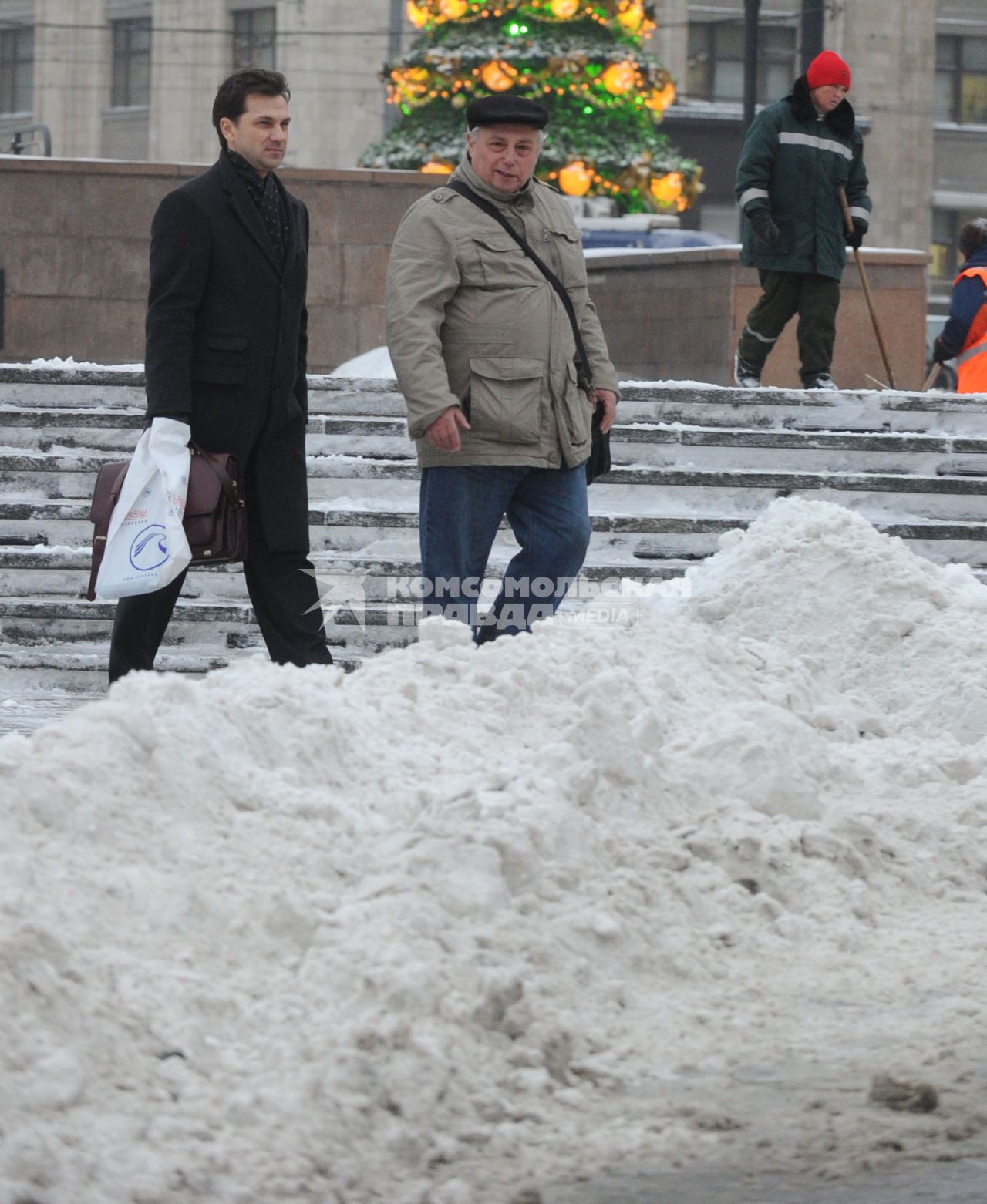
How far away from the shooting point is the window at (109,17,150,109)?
38.4 metres

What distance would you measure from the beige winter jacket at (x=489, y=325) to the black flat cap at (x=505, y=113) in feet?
0.69

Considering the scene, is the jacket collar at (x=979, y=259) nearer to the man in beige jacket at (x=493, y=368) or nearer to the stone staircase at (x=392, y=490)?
the stone staircase at (x=392, y=490)

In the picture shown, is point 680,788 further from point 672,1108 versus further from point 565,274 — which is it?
point 565,274

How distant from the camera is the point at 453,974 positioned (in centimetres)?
343

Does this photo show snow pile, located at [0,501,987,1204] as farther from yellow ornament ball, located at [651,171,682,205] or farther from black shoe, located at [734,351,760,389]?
yellow ornament ball, located at [651,171,682,205]

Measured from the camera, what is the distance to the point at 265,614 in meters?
5.93

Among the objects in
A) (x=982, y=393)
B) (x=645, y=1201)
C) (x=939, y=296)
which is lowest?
(x=645, y=1201)

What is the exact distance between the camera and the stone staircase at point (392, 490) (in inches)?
321

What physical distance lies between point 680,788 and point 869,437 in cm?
562

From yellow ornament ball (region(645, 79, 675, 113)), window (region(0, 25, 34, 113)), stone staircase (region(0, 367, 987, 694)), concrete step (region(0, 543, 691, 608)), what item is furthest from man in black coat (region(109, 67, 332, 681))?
window (region(0, 25, 34, 113))

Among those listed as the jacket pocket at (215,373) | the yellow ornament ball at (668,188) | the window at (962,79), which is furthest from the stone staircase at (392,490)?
the window at (962,79)

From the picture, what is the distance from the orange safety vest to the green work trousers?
4.17 ft

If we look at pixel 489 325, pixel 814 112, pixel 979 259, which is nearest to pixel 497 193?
pixel 489 325

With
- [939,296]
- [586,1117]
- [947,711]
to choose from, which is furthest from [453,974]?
[939,296]
